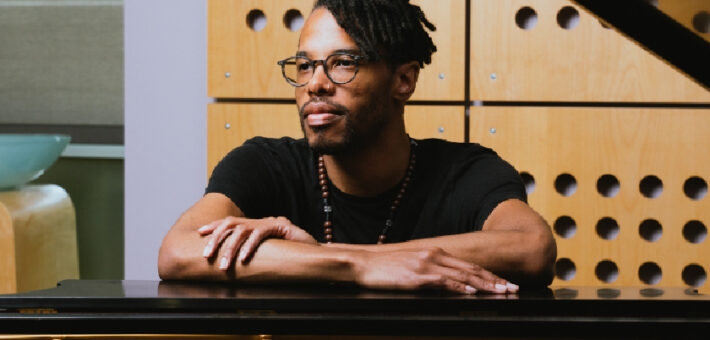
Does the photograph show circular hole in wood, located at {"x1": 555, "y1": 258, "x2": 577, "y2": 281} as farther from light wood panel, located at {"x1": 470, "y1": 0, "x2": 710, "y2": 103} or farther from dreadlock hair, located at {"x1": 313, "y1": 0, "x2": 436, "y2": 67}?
dreadlock hair, located at {"x1": 313, "y1": 0, "x2": 436, "y2": 67}

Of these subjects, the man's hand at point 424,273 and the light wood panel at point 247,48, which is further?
the light wood panel at point 247,48

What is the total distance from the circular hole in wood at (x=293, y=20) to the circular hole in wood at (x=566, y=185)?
31.3 inches

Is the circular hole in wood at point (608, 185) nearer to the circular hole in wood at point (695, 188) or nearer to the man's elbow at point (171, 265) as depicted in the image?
the circular hole in wood at point (695, 188)

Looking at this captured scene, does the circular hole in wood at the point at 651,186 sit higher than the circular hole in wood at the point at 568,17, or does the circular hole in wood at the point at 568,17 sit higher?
the circular hole in wood at the point at 568,17

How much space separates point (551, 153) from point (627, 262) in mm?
343

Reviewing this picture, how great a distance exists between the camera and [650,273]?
186 centimetres

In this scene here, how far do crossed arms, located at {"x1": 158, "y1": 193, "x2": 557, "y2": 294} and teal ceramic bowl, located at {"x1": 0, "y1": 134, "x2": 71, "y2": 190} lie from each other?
1.05 metres

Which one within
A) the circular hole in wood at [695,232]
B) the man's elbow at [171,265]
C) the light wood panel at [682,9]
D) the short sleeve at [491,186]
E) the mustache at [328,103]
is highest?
the light wood panel at [682,9]

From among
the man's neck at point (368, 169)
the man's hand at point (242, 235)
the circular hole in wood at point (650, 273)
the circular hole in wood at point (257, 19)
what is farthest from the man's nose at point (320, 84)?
the circular hole in wood at point (650, 273)

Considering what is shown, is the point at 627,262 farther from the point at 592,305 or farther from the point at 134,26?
the point at 134,26

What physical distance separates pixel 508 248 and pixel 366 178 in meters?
0.36

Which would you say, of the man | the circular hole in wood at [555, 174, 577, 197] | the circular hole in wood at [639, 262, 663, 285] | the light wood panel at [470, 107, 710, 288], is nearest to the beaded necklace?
the man

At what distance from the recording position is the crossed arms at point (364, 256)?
0.91m

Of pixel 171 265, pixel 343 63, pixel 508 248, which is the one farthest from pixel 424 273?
pixel 343 63
